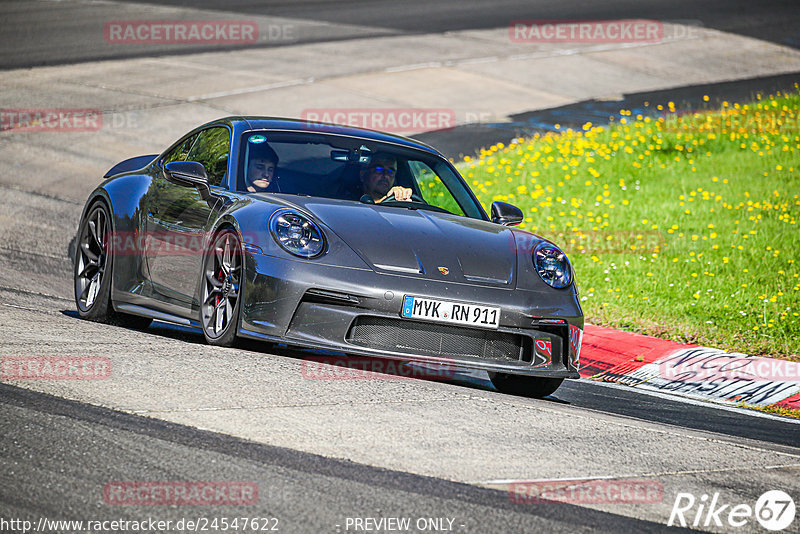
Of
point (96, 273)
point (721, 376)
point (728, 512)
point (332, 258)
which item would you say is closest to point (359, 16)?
point (96, 273)

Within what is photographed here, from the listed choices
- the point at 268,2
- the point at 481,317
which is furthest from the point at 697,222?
the point at 268,2

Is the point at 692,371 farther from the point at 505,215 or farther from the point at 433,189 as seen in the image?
the point at 433,189

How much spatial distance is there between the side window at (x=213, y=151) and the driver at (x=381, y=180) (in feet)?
2.89

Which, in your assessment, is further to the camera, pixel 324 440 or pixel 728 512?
pixel 324 440

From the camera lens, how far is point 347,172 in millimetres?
7027

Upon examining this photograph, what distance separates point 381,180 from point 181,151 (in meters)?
1.57

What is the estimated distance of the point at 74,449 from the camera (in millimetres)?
4008

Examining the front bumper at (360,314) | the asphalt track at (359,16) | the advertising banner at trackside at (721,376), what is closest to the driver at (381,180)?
the front bumper at (360,314)

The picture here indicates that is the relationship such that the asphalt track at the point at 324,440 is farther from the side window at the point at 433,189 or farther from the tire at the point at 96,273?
the side window at the point at 433,189

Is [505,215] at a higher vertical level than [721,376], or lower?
higher

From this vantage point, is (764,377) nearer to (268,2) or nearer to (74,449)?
(74,449)

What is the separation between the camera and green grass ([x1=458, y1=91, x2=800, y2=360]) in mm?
9320

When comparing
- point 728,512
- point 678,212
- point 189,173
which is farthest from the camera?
point 678,212

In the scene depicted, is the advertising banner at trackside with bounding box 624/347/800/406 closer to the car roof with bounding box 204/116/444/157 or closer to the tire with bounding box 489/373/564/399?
the tire with bounding box 489/373/564/399
